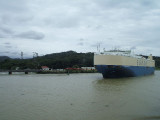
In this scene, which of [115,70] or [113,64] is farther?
[115,70]

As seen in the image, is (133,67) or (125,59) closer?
(125,59)

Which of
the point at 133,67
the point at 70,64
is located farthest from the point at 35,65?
the point at 133,67

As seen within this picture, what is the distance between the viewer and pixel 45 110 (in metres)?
9.48

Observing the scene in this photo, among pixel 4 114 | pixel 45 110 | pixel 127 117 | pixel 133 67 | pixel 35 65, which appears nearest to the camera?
pixel 127 117

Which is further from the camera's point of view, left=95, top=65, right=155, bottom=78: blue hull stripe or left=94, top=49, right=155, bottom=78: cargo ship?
left=95, top=65, right=155, bottom=78: blue hull stripe

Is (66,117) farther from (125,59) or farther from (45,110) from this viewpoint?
(125,59)

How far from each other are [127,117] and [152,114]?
3.78 ft

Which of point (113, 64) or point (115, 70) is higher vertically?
point (113, 64)

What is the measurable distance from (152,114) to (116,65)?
1968 centimetres

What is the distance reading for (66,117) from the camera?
8.29 meters

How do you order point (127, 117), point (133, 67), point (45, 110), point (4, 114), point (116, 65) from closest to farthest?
1. point (127, 117)
2. point (4, 114)
3. point (45, 110)
4. point (116, 65)
5. point (133, 67)

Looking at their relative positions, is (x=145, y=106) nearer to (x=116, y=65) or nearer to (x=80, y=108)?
(x=80, y=108)

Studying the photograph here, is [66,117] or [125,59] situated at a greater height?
[125,59]

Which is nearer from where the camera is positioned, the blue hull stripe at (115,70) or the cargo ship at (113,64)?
the cargo ship at (113,64)
